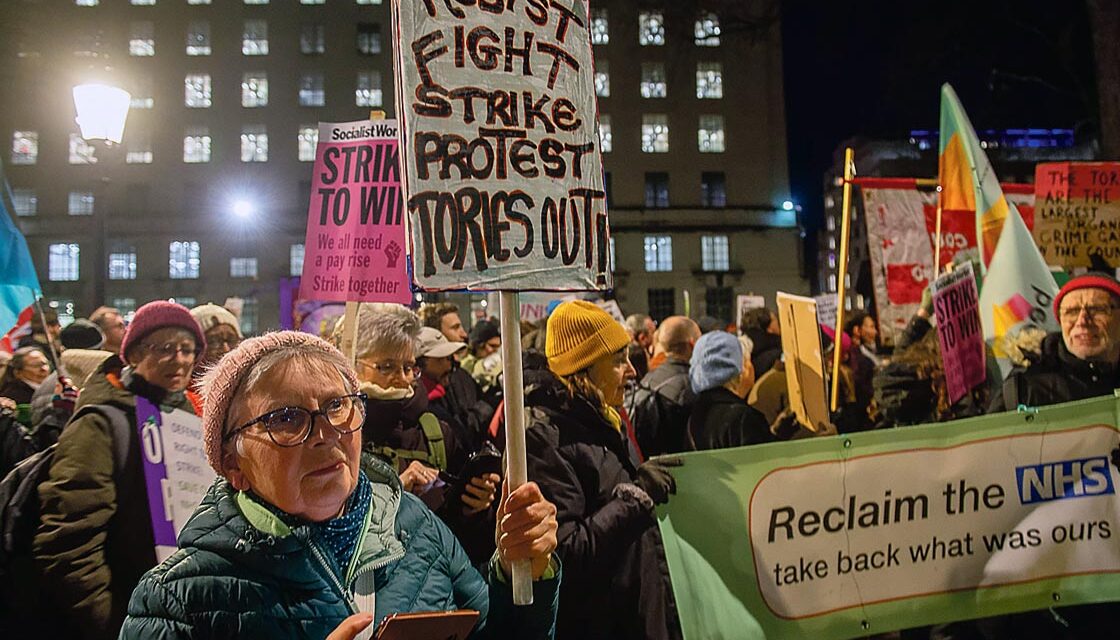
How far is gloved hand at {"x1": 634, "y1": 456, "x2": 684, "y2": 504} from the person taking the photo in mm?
3279

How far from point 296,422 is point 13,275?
416 cm

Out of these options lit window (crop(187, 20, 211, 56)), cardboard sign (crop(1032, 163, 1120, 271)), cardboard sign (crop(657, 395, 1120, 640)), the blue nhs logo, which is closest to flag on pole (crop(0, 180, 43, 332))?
cardboard sign (crop(657, 395, 1120, 640))

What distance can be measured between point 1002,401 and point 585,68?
10.9 ft

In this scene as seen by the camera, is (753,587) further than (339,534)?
Yes

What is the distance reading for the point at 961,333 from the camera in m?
5.34

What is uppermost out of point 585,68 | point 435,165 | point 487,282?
point 585,68

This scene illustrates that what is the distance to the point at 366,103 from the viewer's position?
52594 mm

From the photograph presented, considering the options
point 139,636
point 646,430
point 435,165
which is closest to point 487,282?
point 435,165

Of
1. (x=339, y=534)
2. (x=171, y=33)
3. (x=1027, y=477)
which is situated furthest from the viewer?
(x=171, y=33)

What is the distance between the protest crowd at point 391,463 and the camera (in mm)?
1975

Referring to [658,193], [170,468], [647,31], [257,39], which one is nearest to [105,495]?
[170,468]

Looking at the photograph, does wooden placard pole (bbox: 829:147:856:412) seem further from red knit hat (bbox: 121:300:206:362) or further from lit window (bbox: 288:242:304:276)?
lit window (bbox: 288:242:304:276)

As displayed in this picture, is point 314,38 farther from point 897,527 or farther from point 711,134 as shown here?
point 897,527

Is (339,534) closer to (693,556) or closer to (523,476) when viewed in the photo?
(523,476)
